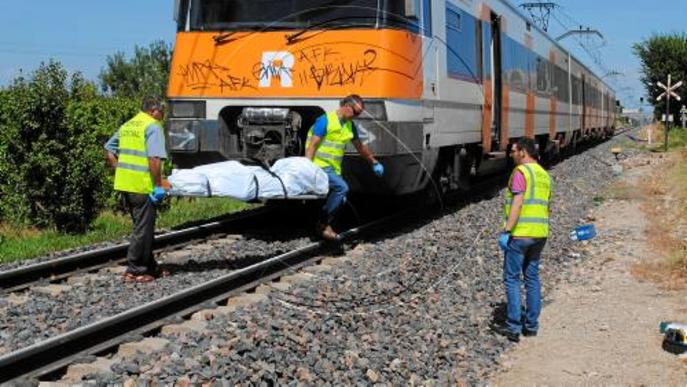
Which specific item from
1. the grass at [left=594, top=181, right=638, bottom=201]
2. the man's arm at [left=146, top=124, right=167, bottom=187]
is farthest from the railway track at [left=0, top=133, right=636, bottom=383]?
the grass at [left=594, top=181, right=638, bottom=201]

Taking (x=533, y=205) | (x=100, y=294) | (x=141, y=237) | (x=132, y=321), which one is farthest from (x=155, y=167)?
(x=533, y=205)

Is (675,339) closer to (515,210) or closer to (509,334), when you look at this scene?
(509,334)

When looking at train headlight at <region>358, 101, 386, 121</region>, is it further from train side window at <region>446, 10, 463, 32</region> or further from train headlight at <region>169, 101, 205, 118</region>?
train side window at <region>446, 10, 463, 32</region>

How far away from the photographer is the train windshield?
9461 millimetres

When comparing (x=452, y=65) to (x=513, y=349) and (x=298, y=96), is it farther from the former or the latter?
(x=513, y=349)

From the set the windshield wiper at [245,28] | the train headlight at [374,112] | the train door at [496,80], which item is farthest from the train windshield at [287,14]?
the train door at [496,80]

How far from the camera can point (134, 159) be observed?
7633 mm

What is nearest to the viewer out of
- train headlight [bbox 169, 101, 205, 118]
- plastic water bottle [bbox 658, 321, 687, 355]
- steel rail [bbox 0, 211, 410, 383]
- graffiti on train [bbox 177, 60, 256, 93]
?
steel rail [bbox 0, 211, 410, 383]

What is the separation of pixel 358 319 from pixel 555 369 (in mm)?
1554

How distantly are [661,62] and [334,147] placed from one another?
5880cm

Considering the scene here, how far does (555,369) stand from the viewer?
20.5 ft

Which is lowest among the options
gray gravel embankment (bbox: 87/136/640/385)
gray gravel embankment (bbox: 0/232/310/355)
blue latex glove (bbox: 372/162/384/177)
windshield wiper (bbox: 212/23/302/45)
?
gray gravel embankment (bbox: 87/136/640/385)

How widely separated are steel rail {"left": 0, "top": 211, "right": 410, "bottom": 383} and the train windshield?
Answer: 2952 mm

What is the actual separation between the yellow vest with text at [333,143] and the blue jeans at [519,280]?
2670mm
